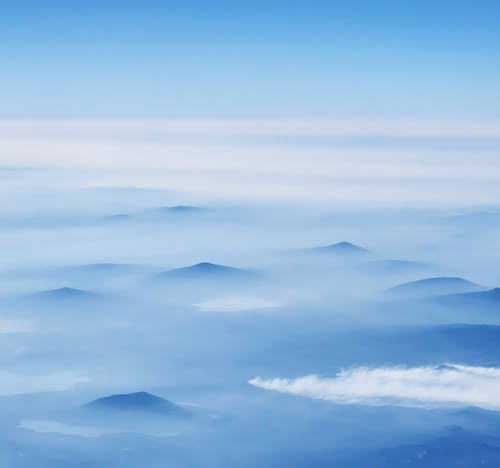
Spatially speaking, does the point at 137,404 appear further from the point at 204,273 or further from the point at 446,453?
the point at 204,273

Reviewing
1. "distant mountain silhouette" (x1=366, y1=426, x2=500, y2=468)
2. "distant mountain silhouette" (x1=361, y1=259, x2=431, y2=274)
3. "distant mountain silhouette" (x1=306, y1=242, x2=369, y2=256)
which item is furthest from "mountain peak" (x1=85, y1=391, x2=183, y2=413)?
"distant mountain silhouette" (x1=306, y1=242, x2=369, y2=256)

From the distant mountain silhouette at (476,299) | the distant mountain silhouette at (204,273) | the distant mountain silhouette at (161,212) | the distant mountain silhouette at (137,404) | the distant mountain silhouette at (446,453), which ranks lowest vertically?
the distant mountain silhouette at (446,453)

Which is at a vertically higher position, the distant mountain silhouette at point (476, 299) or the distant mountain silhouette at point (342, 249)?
the distant mountain silhouette at point (342, 249)

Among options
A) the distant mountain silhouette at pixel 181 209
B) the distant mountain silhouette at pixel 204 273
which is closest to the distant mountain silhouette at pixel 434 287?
A: the distant mountain silhouette at pixel 204 273

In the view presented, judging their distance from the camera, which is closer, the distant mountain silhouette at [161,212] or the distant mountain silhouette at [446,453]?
the distant mountain silhouette at [446,453]

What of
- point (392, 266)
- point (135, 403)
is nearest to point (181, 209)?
point (392, 266)

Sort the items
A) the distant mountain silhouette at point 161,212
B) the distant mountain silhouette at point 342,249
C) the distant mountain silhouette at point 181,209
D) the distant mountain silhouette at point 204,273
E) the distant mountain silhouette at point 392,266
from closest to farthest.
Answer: the distant mountain silhouette at point 204,273 → the distant mountain silhouette at point 392,266 → the distant mountain silhouette at point 342,249 → the distant mountain silhouette at point 161,212 → the distant mountain silhouette at point 181,209

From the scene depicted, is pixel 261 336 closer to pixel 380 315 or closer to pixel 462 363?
pixel 380 315

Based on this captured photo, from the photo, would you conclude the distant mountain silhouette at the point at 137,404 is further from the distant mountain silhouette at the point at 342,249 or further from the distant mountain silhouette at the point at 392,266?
the distant mountain silhouette at the point at 342,249

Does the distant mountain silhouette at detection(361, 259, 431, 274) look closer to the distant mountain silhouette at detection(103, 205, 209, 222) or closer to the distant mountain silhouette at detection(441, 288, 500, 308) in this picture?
the distant mountain silhouette at detection(441, 288, 500, 308)
